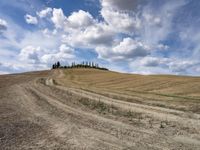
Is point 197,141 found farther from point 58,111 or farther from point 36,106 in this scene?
point 36,106

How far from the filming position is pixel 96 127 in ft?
36.1

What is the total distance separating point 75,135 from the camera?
→ 9.66m

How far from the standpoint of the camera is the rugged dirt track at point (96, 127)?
8680 mm

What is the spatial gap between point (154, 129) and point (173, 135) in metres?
1.12

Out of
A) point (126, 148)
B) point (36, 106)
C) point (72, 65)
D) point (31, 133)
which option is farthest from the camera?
point (72, 65)

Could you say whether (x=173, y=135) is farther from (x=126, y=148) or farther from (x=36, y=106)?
(x=36, y=106)

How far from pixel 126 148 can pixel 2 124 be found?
19.5 ft

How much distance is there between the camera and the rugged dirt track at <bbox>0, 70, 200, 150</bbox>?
342 inches

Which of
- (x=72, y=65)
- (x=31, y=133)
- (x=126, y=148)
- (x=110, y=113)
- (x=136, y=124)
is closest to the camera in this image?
(x=126, y=148)

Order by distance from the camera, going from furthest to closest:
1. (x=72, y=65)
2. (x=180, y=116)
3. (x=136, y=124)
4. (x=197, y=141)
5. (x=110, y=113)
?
(x=72, y=65) → (x=110, y=113) → (x=180, y=116) → (x=136, y=124) → (x=197, y=141)

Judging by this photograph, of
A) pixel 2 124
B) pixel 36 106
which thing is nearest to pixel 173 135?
pixel 2 124

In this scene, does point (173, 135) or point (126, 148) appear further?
point (173, 135)

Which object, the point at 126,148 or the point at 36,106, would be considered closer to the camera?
the point at 126,148

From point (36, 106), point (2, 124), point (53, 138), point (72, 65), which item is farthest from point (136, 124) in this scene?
point (72, 65)
